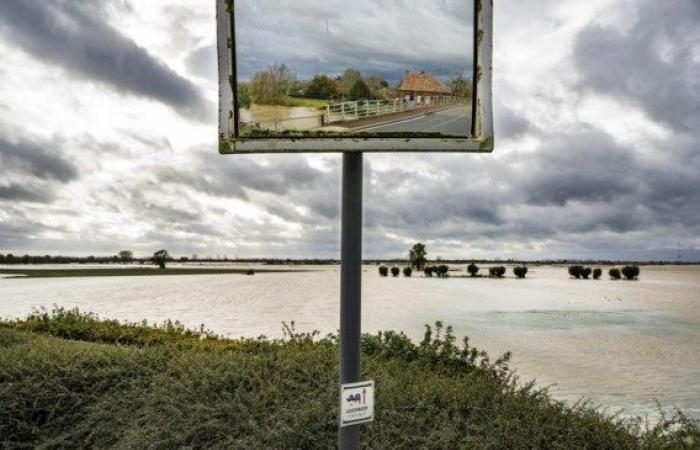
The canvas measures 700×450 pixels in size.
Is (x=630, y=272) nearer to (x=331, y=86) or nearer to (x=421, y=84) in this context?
(x=421, y=84)

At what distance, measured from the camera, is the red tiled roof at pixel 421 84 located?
4059 mm

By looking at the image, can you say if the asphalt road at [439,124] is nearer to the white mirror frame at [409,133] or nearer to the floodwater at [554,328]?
the white mirror frame at [409,133]

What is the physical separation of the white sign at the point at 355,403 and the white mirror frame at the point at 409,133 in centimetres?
166

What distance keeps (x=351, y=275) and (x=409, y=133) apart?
1091mm

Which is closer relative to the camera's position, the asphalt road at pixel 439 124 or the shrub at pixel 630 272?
the asphalt road at pixel 439 124

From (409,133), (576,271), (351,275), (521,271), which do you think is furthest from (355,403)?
(576,271)

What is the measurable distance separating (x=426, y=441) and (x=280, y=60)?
350cm

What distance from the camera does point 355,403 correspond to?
4328 mm

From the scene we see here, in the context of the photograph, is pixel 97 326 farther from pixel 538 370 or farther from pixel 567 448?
pixel 567 448

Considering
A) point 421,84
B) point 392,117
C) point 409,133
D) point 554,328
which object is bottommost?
point 554,328

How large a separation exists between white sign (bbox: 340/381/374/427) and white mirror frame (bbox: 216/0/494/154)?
1.66 meters

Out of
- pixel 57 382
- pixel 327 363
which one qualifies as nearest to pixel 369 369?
pixel 327 363

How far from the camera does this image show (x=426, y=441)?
5.44m

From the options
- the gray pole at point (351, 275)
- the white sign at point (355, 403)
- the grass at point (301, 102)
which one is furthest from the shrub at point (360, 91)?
the white sign at point (355, 403)
